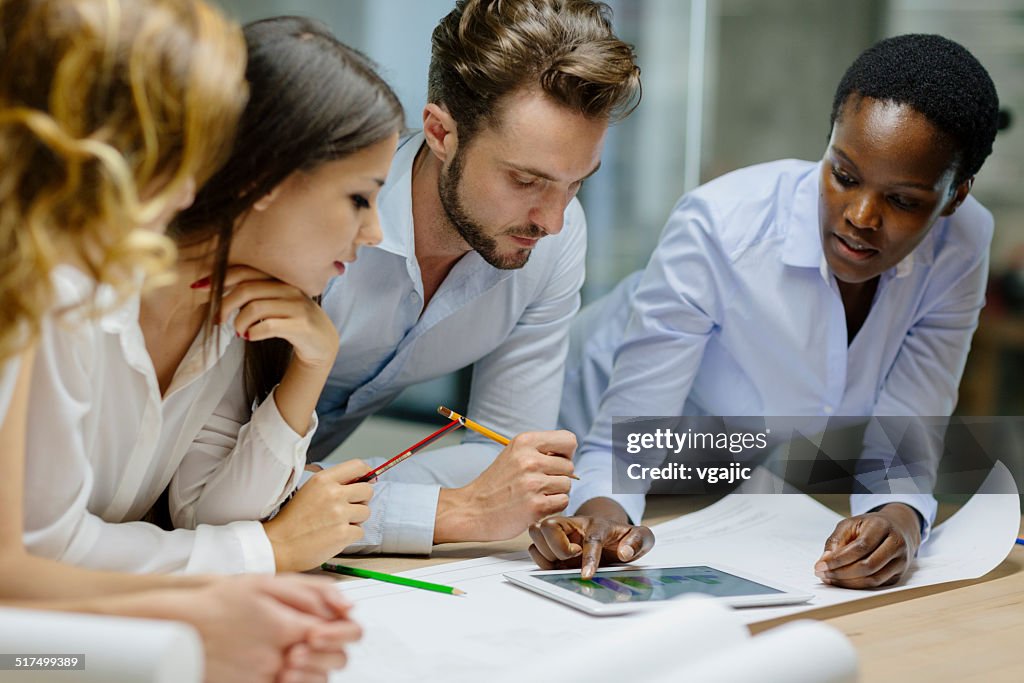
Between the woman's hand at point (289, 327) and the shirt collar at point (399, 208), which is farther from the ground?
the shirt collar at point (399, 208)

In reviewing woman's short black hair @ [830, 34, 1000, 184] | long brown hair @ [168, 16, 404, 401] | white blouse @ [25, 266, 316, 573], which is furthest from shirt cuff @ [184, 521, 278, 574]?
woman's short black hair @ [830, 34, 1000, 184]

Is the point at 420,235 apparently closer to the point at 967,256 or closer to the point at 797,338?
the point at 797,338

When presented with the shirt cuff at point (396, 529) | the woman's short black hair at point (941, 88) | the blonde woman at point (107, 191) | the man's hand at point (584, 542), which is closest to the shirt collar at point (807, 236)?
the woman's short black hair at point (941, 88)

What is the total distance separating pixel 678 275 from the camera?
1.48 m

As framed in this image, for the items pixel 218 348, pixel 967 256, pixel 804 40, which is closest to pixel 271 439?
pixel 218 348

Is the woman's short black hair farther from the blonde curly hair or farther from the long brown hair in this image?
the blonde curly hair

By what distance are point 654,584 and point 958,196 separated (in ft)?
2.38

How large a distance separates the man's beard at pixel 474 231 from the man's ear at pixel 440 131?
0.06 feet

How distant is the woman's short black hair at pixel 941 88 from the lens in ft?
4.26

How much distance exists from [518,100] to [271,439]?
0.51 meters

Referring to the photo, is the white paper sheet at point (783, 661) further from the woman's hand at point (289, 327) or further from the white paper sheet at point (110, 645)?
the woman's hand at point (289, 327)

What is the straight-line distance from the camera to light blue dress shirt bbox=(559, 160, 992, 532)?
58.0 inches

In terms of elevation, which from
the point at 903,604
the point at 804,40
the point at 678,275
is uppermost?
the point at 804,40

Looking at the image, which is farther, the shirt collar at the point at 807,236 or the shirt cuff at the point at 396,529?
the shirt collar at the point at 807,236
